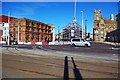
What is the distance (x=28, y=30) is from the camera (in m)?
106

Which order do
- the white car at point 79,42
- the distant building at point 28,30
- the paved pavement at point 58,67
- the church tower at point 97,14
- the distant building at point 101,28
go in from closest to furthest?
the paved pavement at point 58,67
the white car at point 79,42
the distant building at point 28,30
the distant building at point 101,28
the church tower at point 97,14

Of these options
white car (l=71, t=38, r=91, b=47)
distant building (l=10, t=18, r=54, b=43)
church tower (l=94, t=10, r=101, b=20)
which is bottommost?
white car (l=71, t=38, r=91, b=47)

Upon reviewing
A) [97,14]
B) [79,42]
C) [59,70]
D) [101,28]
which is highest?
[97,14]

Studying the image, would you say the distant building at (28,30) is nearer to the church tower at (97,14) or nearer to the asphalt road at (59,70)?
the church tower at (97,14)

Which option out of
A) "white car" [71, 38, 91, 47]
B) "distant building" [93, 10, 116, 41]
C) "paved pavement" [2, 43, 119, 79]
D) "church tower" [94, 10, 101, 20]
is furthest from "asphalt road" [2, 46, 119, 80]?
"church tower" [94, 10, 101, 20]

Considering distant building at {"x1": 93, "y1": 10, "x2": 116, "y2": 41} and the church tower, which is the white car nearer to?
distant building at {"x1": 93, "y1": 10, "x2": 116, "y2": 41}

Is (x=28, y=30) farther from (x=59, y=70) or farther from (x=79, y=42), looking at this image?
(x=59, y=70)

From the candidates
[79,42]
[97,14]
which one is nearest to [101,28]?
[97,14]

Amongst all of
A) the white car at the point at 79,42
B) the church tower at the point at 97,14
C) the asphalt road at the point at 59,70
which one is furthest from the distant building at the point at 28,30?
the asphalt road at the point at 59,70

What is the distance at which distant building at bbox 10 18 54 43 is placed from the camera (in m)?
103

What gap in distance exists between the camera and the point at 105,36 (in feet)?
489

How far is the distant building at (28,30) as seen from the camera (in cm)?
10325

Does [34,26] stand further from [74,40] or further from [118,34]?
[74,40]

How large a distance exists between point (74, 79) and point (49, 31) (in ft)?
402
